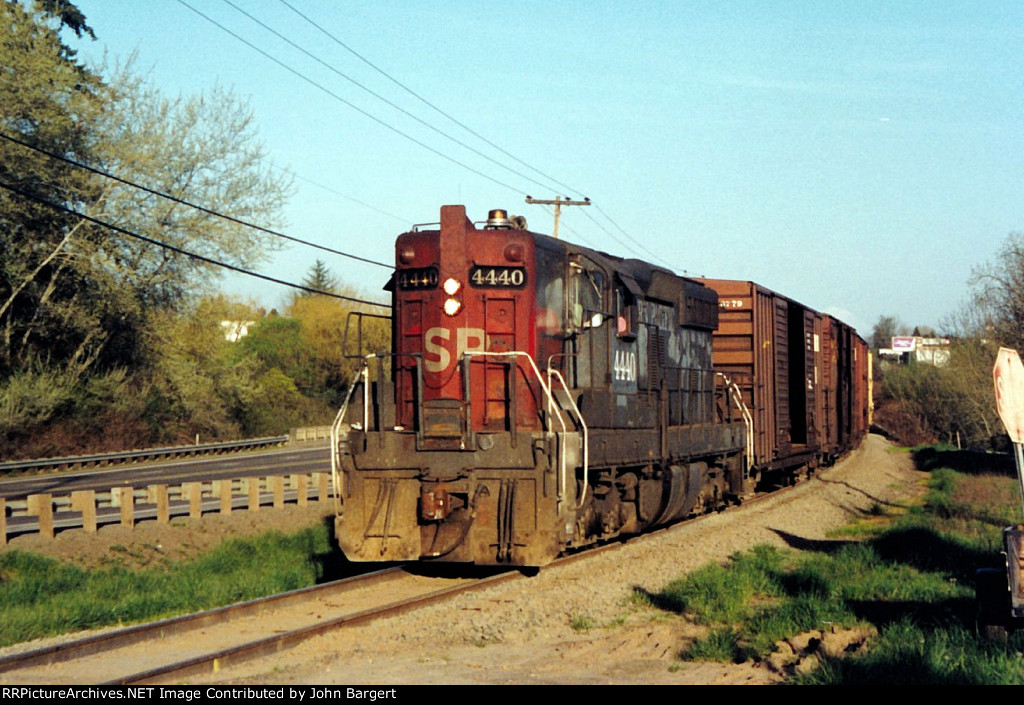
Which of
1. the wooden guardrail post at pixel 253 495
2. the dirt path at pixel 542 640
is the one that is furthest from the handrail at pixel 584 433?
the wooden guardrail post at pixel 253 495

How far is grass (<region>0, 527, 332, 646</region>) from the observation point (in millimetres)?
10383

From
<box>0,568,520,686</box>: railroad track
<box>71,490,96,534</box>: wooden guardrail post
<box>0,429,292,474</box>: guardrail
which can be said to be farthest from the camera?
<box>0,429,292,474</box>: guardrail

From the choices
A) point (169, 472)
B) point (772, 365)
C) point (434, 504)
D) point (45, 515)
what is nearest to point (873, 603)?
point (434, 504)

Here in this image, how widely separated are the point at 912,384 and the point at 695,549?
51995mm

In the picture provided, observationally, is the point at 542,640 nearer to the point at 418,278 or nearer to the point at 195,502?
the point at 418,278

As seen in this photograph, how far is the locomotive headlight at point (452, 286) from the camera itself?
11727 millimetres

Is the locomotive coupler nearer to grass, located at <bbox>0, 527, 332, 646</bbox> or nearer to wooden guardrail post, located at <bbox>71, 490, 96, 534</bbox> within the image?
grass, located at <bbox>0, 527, 332, 646</bbox>

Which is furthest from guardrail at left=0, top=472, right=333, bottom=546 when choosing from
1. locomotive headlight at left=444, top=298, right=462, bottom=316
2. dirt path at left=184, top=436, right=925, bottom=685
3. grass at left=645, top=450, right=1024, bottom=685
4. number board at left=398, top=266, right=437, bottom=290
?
grass at left=645, top=450, right=1024, bottom=685

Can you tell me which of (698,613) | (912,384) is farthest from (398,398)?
(912,384)

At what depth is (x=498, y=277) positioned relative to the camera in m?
11.7

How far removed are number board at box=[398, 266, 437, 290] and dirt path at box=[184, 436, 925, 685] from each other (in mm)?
3503

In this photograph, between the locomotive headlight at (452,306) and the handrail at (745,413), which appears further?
the handrail at (745,413)

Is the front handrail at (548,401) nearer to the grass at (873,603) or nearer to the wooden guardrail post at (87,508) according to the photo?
the grass at (873,603)

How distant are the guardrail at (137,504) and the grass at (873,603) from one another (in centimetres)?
884
